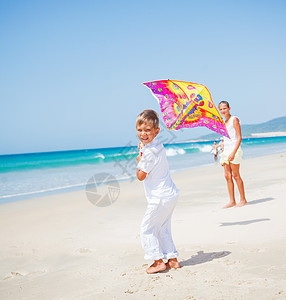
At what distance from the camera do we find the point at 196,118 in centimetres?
393

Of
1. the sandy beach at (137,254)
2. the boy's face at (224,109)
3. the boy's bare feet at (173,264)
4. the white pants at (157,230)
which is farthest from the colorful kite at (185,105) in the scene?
the boy's face at (224,109)

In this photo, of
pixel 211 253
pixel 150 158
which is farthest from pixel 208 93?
pixel 211 253

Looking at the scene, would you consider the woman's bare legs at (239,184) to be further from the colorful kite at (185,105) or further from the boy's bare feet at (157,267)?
the boy's bare feet at (157,267)

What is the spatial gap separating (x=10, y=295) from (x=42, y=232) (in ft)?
7.70

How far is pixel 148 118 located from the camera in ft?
9.55

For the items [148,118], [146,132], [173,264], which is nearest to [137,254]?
[173,264]

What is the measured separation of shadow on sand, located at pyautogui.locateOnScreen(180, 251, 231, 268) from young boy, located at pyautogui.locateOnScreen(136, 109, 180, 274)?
19 centimetres

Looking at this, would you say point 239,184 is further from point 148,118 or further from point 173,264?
point 148,118

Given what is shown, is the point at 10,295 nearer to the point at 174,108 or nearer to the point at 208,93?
the point at 174,108

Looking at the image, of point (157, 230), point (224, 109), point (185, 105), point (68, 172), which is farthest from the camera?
point (68, 172)

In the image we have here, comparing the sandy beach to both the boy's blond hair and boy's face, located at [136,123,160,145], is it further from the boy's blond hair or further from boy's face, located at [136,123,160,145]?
the boy's blond hair

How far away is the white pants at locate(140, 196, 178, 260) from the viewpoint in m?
2.92

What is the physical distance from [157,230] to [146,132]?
3.13 feet

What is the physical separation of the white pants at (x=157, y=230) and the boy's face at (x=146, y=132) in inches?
22.5
